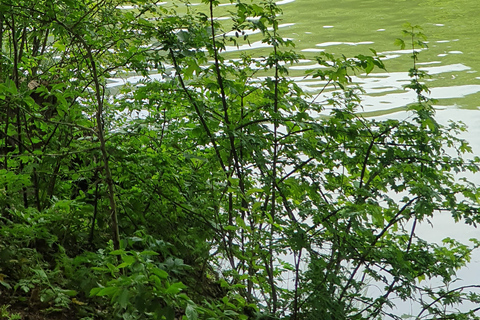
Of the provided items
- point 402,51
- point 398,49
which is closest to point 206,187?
point 398,49

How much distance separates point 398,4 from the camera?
17984 mm

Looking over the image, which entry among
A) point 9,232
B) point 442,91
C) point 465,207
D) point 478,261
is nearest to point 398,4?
point 442,91

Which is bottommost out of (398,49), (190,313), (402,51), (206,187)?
(190,313)

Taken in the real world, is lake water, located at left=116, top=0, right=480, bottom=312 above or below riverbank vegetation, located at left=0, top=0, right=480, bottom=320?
above

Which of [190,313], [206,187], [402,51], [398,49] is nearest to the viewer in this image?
[190,313]

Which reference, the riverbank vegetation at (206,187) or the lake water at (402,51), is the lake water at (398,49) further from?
the riverbank vegetation at (206,187)

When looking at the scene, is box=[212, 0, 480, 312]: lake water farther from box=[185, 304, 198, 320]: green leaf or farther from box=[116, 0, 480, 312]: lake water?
box=[185, 304, 198, 320]: green leaf

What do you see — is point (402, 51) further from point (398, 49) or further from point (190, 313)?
Answer: point (190, 313)

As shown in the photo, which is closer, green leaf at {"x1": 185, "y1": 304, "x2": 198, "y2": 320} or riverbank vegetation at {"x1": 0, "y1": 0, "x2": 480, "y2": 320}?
green leaf at {"x1": 185, "y1": 304, "x2": 198, "y2": 320}

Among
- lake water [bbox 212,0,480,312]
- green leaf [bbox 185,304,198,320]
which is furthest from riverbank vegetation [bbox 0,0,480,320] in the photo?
lake water [bbox 212,0,480,312]

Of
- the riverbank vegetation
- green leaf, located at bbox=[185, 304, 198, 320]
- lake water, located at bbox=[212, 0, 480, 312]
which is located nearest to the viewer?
green leaf, located at bbox=[185, 304, 198, 320]

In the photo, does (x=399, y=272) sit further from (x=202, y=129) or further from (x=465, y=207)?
(x=202, y=129)

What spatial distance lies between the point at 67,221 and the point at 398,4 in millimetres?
16751

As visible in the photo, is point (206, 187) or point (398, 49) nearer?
point (206, 187)
